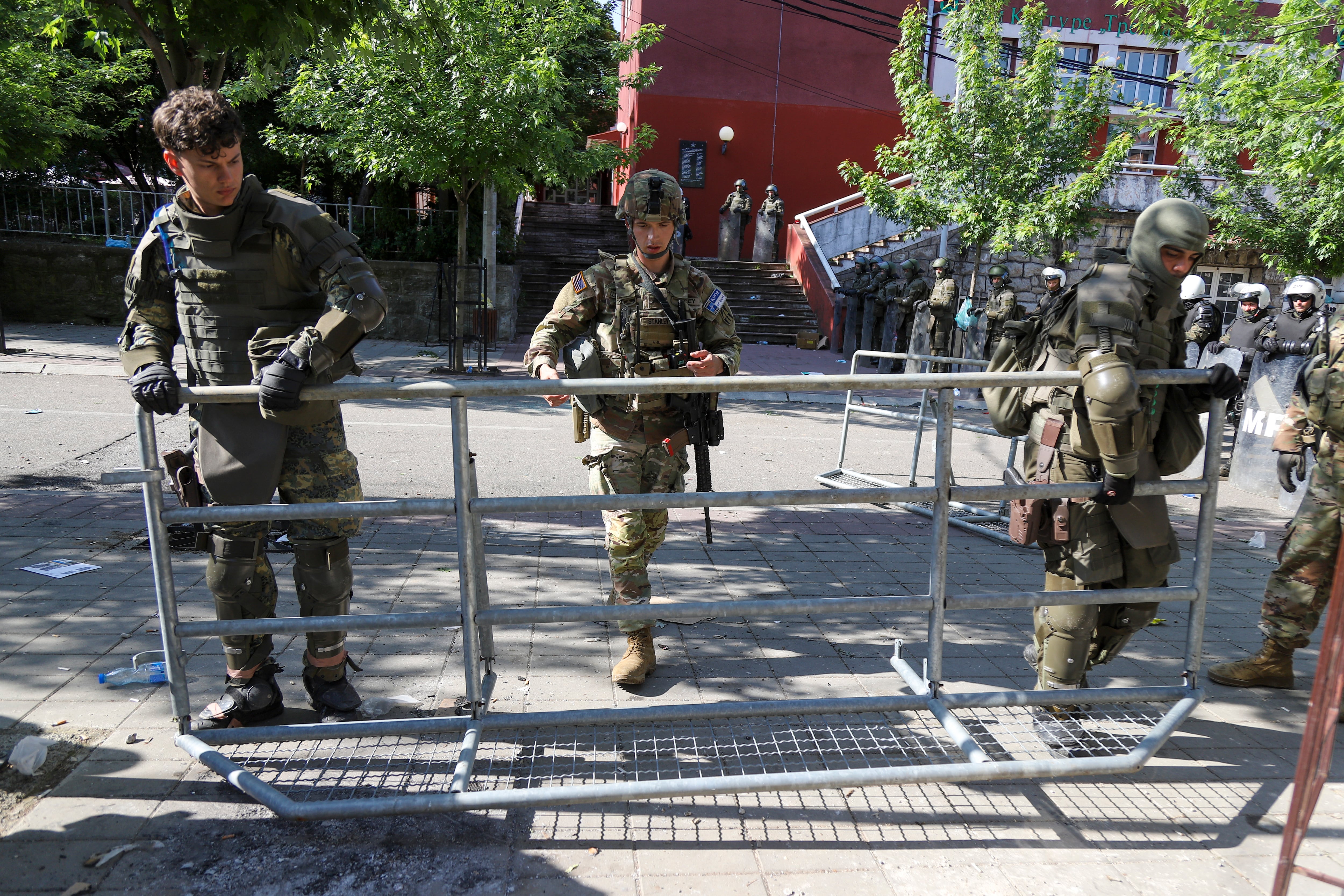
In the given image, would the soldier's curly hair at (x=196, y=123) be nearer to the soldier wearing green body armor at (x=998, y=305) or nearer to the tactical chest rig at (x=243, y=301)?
the tactical chest rig at (x=243, y=301)

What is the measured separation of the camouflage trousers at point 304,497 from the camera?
312cm

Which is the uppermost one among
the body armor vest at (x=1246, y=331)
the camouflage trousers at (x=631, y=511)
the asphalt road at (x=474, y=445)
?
the body armor vest at (x=1246, y=331)

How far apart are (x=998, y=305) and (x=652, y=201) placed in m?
10.4

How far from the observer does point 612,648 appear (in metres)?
4.11

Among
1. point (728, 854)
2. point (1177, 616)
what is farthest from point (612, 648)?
point (1177, 616)

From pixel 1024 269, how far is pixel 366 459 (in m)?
16.8

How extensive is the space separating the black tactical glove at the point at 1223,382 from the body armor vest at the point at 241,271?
3.01 meters

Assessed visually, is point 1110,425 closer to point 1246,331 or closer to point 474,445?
point 474,445

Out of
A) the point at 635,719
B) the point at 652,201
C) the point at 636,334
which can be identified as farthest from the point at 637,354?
the point at 635,719

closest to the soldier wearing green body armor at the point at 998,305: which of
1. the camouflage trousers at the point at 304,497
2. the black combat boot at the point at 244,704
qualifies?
the camouflage trousers at the point at 304,497

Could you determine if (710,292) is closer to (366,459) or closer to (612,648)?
(612,648)

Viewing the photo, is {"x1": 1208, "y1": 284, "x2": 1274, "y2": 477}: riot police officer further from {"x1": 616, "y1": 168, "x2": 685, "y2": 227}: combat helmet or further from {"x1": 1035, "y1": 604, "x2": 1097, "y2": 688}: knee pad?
{"x1": 616, "y1": 168, "x2": 685, "y2": 227}: combat helmet

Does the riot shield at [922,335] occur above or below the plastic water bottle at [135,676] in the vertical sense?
above

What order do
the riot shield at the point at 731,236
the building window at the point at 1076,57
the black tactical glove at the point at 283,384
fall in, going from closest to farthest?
1. the black tactical glove at the point at 283,384
2. the building window at the point at 1076,57
3. the riot shield at the point at 731,236
